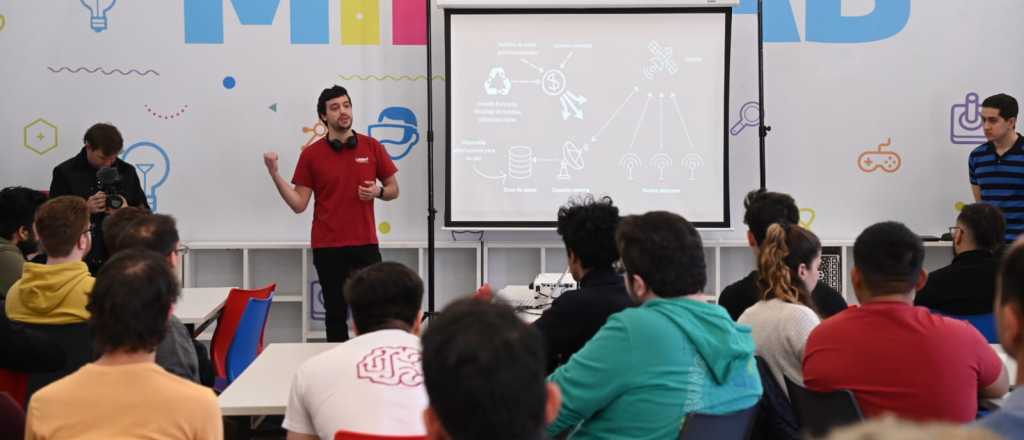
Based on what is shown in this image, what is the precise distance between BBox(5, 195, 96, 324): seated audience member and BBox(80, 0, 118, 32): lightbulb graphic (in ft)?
10.8

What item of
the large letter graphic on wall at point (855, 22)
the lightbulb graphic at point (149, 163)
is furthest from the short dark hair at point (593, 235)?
the lightbulb graphic at point (149, 163)

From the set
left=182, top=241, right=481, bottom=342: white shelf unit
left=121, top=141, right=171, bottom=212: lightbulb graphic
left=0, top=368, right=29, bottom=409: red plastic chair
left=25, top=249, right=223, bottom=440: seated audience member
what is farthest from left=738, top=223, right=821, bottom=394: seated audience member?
left=121, top=141, right=171, bottom=212: lightbulb graphic

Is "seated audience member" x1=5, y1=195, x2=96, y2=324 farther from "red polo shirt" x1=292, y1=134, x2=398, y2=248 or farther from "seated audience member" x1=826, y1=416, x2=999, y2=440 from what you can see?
"seated audience member" x1=826, y1=416, x2=999, y2=440

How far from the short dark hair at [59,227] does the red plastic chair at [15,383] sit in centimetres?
38

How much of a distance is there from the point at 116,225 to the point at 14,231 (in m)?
0.70

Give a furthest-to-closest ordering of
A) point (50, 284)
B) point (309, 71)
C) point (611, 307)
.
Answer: point (309, 71) < point (50, 284) < point (611, 307)

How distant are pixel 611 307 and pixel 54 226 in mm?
1743

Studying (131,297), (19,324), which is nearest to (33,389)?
(19,324)

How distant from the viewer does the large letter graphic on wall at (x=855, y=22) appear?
20.1 feet

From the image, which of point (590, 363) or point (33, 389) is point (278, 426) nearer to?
point (33, 389)

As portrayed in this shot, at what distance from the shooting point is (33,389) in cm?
302

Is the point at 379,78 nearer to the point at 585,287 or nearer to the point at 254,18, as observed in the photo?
the point at 254,18

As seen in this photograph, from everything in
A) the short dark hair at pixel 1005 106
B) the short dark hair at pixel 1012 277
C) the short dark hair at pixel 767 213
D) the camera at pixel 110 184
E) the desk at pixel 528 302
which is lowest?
the desk at pixel 528 302

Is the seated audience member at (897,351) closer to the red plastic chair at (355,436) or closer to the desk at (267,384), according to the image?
the red plastic chair at (355,436)
